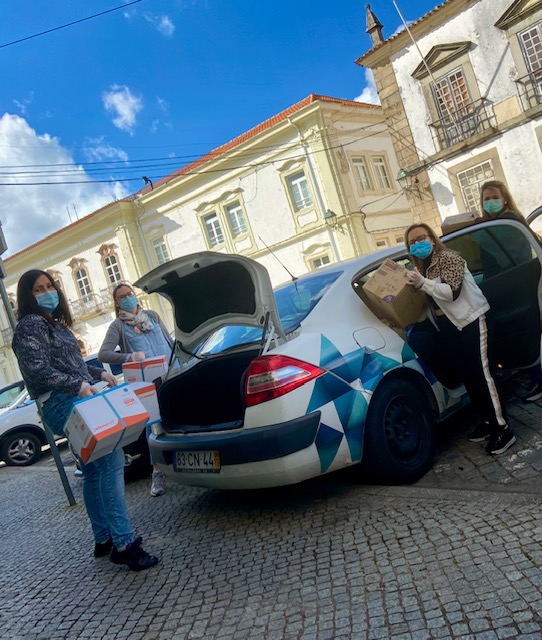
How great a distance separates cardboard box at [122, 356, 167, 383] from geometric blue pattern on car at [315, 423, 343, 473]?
177 cm

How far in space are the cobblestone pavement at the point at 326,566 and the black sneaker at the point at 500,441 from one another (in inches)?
2.2

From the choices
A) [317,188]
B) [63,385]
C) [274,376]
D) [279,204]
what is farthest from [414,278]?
[279,204]

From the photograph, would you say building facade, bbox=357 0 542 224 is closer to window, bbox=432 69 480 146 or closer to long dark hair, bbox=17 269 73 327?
window, bbox=432 69 480 146

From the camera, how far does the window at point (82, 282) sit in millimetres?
32125

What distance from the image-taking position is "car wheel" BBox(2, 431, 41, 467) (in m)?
9.57

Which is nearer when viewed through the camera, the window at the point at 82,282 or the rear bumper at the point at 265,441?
the rear bumper at the point at 265,441

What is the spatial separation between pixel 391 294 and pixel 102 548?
2.49 m

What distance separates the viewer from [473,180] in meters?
18.4

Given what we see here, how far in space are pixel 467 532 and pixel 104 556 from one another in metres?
2.31

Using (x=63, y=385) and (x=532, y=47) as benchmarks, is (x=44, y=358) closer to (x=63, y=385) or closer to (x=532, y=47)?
(x=63, y=385)

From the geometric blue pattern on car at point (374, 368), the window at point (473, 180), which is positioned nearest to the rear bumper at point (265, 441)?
the geometric blue pattern on car at point (374, 368)

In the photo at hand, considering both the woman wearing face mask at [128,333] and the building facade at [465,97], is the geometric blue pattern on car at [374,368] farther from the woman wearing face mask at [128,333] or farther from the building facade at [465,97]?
the building facade at [465,97]

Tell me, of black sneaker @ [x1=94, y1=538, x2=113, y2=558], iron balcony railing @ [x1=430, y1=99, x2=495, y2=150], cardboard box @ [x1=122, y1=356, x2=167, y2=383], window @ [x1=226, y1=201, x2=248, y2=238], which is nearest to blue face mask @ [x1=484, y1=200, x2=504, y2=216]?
cardboard box @ [x1=122, y1=356, x2=167, y2=383]

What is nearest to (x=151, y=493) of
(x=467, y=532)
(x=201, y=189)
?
(x=467, y=532)
